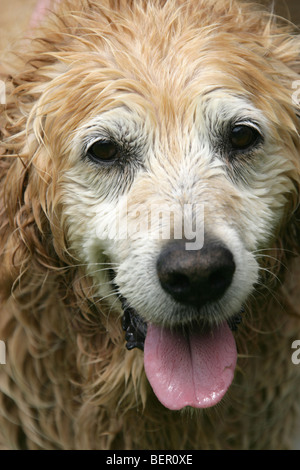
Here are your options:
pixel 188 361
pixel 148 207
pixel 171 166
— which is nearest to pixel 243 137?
pixel 171 166

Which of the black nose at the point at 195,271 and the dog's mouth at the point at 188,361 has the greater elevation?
the black nose at the point at 195,271

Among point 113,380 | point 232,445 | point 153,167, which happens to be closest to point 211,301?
point 153,167

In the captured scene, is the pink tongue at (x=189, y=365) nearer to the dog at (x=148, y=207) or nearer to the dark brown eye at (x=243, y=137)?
the dog at (x=148, y=207)

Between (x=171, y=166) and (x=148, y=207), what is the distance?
23 cm

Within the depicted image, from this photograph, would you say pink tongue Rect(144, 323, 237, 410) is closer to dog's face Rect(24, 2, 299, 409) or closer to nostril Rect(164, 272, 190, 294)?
dog's face Rect(24, 2, 299, 409)

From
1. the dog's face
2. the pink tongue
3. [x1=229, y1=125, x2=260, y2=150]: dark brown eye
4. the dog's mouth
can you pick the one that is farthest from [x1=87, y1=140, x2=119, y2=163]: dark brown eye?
the pink tongue

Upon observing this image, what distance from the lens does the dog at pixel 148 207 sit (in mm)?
2873

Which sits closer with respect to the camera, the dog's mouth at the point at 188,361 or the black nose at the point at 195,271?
the black nose at the point at 195,271

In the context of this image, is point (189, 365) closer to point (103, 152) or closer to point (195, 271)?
point (195, 271)

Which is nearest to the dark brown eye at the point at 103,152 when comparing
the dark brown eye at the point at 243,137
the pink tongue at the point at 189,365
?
the dark brown eye at the point at 243,137

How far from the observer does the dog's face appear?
285 cm

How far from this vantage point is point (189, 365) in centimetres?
300

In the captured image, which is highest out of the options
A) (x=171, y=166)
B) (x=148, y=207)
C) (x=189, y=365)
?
(x=171, y=166)
